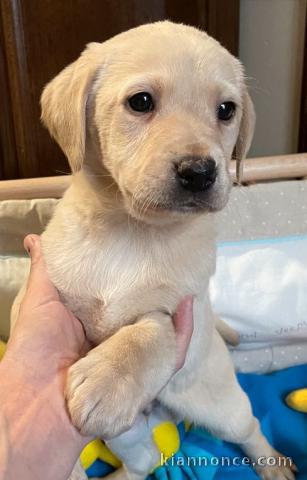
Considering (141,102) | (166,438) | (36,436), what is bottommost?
(166,438)

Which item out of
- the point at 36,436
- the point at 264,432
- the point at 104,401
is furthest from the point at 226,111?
the point at 264,432

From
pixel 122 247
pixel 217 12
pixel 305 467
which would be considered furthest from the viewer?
pixel 217 12

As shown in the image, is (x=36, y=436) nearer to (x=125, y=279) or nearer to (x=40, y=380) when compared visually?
(x=40, y=380)

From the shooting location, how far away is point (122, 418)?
3.17 ft

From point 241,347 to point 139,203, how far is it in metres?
0.98

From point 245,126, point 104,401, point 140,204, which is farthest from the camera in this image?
point 245,126

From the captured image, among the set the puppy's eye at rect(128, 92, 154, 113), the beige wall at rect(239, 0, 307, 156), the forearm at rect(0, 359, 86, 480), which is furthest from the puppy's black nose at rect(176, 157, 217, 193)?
the beige wall at rect(239, 0, 307, 156)

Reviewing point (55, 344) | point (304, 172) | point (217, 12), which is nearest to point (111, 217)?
point (55, 344)

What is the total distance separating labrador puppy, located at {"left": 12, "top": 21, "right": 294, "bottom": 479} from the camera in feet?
3.31

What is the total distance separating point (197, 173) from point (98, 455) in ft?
2.96

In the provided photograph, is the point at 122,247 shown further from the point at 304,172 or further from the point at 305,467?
the point at 304,172

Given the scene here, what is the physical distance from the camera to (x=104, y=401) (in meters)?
0.96

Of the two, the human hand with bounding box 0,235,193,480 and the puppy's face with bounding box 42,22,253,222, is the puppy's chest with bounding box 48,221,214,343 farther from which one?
the puppy's face with bounding box 42,22,253,222

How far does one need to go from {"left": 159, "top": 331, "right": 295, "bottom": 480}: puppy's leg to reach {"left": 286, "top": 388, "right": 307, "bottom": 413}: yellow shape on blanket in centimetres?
26
